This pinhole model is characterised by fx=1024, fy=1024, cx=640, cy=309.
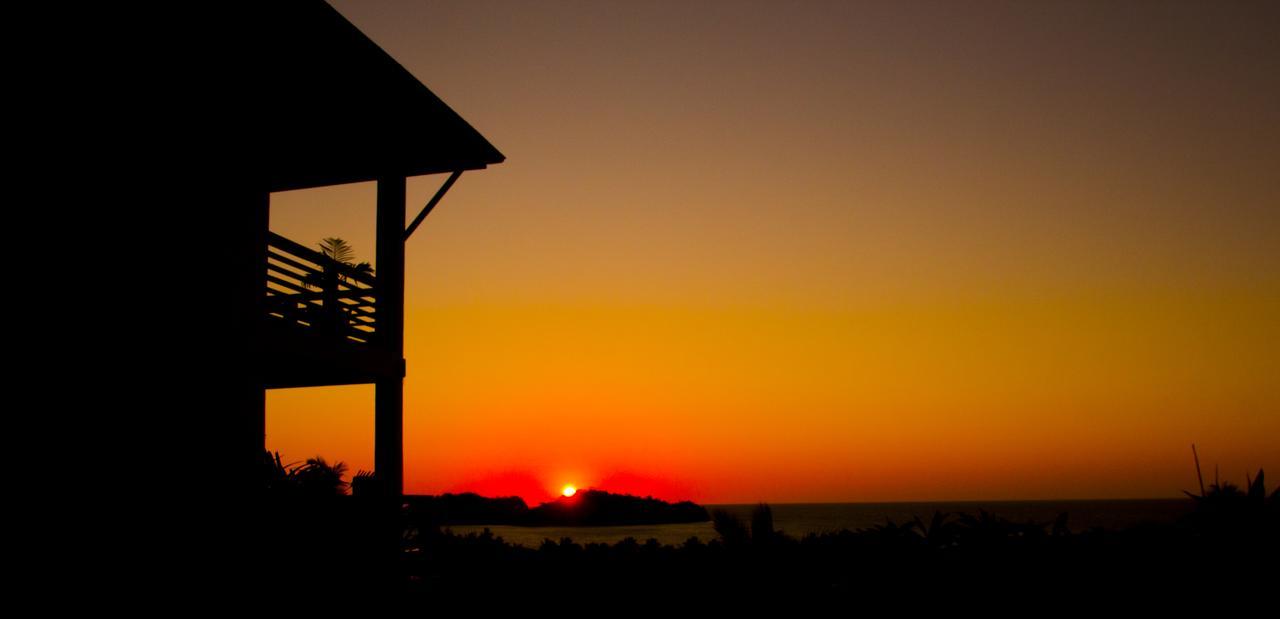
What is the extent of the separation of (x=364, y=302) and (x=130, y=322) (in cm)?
369

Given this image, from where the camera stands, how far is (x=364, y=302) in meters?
12.1

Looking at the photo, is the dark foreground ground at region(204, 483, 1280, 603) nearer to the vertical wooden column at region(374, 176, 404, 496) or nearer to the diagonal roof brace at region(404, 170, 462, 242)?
the vertical wooden column at region(374, 176, 404, 496)

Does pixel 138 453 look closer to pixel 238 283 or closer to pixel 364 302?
pixel 238 283

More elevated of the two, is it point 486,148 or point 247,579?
point 486,148

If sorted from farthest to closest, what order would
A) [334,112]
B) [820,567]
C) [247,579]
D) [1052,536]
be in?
[820,567]
[1052,536]
[334,112]
[247,579]

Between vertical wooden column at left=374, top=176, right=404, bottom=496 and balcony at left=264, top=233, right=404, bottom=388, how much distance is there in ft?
0.35

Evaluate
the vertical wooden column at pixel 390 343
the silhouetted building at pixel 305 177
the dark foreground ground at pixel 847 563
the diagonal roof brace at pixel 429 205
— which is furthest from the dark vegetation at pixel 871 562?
the diagonal roof brace at pixel 429 205

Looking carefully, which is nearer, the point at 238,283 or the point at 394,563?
the point at 238,283

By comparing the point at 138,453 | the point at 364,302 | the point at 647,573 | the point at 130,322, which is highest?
the point at 364,302

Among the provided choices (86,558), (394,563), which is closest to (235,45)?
(86,558)

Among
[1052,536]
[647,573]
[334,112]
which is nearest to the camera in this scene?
[334,112]

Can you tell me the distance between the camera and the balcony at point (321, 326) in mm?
10555

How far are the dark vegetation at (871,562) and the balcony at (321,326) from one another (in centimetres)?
145

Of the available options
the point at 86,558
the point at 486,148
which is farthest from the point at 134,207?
the point at 486,148
